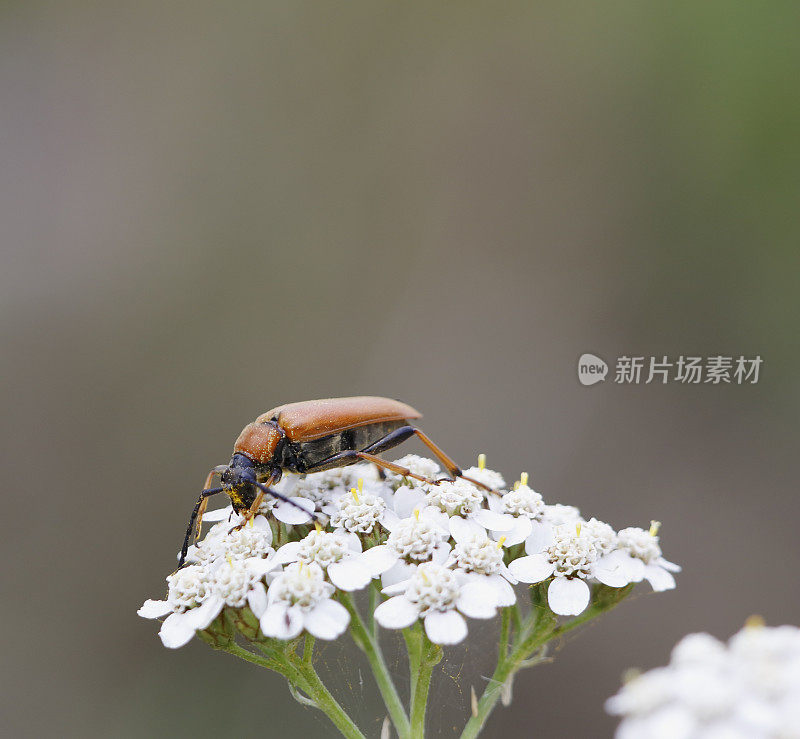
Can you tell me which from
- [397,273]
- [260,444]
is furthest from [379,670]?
[397,273]

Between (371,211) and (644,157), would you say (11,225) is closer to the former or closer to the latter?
(371,211)

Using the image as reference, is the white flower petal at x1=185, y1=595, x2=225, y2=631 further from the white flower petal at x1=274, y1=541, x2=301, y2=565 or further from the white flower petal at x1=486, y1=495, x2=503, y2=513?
the white flower petal at x1=486, y1=495, x2=503, y2=513

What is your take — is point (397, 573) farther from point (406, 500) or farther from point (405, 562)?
point (406, 500)

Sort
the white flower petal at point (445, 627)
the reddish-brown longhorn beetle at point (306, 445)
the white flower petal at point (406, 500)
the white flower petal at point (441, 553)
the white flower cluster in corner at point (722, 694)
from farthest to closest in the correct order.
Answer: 1. the reddish-brown longhorn beetle at point (306, 445)
2. the white flower petal at point (406, 500)
3. the white flower petal at point (441, 553)
4. the white flower petal at point (445, 627)
5. the white flower cluster in corner at point (722, 694)

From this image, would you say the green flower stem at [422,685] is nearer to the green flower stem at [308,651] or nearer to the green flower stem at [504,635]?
the green flower stem at [504,635]

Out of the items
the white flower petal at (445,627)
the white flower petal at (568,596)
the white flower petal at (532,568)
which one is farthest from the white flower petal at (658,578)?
the white flower petal at (445,627)

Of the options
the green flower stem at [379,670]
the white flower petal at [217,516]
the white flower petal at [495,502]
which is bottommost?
the green flower stem at [379,670]

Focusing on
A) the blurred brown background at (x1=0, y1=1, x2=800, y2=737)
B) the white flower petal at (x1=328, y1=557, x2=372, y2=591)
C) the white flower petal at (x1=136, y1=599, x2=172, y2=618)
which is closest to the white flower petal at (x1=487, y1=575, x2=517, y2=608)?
the white flower petal at (x1=328, y1=557, x2=372, y2=591)
